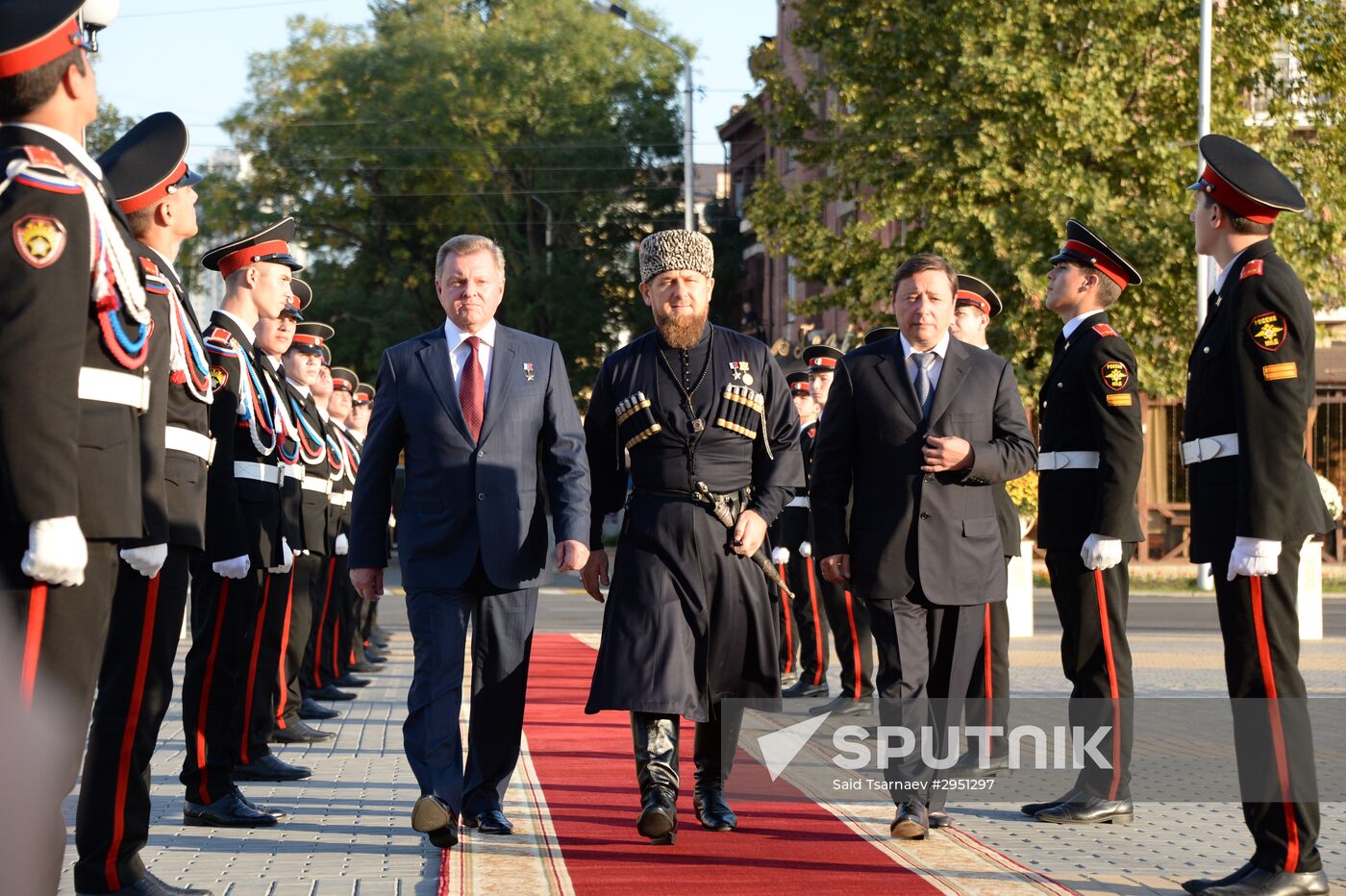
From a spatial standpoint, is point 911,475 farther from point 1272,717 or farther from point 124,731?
→ point 124,731

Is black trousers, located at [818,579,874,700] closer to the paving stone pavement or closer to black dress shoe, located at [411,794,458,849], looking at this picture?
the paving stone pavement

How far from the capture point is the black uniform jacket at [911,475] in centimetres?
749

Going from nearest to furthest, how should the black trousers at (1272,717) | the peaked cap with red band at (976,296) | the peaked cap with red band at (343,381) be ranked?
the black trousers at (1272,717)
the peaked cap with red band at (976,296)
the peaked cap with red band at (343,381)

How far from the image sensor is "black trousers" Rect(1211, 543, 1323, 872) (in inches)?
243

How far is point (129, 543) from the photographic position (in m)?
5.31

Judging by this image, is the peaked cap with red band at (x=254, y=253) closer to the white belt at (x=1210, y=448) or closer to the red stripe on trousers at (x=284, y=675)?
the red stripe on trousers at (x=284, y=675)

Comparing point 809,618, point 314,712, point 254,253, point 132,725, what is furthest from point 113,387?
point 809,618

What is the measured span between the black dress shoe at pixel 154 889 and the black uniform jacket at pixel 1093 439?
12.4ft

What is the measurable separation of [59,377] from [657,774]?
10.8ft

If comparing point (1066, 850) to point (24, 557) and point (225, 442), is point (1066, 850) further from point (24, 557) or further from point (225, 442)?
point (24, 557)

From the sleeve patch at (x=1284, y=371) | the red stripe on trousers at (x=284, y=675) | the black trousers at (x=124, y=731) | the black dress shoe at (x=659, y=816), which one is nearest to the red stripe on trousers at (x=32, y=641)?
the black trousers at (x=124, y=731)

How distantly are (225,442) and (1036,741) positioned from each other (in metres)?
4.99

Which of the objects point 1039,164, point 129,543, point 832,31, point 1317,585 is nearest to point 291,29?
point 832,31

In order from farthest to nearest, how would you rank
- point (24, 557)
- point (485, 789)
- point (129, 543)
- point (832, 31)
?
point (832, 31) < point (485, 789) < point (129, 543) < point (24, 557)
